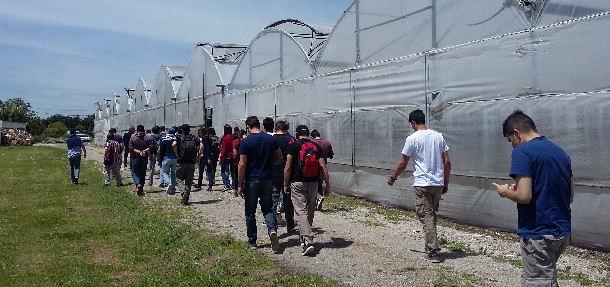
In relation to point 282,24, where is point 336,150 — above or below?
below

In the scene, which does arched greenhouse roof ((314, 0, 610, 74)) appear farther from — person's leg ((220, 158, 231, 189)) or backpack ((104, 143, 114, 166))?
backpack ((104, 143, 114, 166))

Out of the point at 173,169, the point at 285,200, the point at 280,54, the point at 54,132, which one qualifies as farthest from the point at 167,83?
the point at 54,132

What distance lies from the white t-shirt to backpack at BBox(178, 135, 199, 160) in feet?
20.4

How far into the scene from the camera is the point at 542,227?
3.61 meters

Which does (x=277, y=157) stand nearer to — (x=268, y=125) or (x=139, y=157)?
(x=268, y=125)

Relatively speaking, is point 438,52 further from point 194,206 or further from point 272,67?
point 272,67

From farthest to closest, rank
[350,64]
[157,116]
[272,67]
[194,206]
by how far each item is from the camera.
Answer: [157,116]
[272,67]
[350,64]
[194,206]

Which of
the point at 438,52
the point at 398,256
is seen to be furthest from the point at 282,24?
the point at 398,256

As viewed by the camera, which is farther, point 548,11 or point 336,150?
point 336,150

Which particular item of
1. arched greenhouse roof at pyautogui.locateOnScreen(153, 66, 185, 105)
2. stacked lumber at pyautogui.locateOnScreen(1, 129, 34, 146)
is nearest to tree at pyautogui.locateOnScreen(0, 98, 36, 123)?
stacked lumber at pyautogui.locateOnScreen(1, 129, 34, 146)

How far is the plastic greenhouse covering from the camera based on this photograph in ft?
22.6

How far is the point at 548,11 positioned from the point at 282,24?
11560 mm

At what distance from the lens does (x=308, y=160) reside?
23.1ft

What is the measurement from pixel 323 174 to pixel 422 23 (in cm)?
421
